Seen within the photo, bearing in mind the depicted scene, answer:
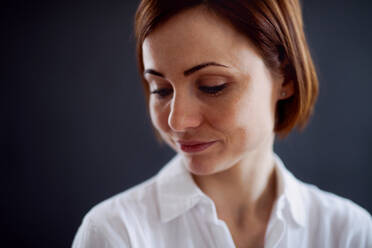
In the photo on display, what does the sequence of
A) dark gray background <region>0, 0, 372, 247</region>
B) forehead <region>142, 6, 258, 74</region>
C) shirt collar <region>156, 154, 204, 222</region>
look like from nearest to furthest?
forehead <region>142, 6, 258, 74</region> < shirt collar <region>156, 154, 204, 222</region> < dark gray background <region>0, 0, 372, 247</region>

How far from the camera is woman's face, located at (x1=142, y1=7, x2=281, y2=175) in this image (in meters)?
0.57

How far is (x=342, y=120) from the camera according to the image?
4.04 ft

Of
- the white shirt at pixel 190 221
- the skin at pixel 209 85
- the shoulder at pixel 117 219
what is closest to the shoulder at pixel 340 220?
the white shirt at pixel 190 221

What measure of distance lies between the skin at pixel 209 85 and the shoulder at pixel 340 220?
241mm

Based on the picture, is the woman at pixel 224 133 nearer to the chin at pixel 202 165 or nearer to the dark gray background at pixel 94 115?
the chin at pixel 202 165

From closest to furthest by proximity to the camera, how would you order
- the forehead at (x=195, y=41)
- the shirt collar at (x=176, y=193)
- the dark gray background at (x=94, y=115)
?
the forehead at (x=195, y=41) < the shirt collar at (x=176, y=193) < the dark gray background at (x=94, y=115)

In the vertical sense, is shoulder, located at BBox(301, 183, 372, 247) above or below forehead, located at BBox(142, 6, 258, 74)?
below

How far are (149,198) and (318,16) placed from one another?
42.6 inches

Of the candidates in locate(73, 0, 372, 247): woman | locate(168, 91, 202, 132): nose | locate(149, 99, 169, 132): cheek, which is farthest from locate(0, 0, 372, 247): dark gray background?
locate(168, 91, 202, 132): nose

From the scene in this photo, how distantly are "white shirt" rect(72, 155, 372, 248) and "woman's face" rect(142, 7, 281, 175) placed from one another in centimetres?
14

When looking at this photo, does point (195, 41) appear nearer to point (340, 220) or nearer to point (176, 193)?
point (176, 193)

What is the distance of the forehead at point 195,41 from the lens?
0.56 metres

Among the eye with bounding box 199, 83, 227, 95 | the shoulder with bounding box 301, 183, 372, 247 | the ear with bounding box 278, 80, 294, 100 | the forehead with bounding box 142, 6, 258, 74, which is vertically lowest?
the shoulder with bounding box 301, 183, 372, 247

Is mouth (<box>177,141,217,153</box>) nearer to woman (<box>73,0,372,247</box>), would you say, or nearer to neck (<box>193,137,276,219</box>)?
woman (<box>73,0,372,247</box>)
